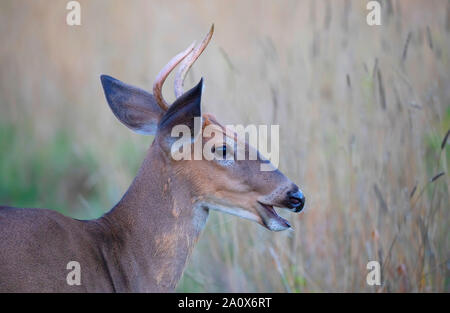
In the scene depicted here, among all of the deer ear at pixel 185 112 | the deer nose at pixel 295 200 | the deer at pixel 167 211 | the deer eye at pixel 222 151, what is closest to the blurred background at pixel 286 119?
the deer nose at pixel 295 200

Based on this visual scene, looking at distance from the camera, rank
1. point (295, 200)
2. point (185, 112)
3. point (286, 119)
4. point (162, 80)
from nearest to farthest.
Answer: point (185, 112) < point (295, 200) < point (162, 80) < point (286, 119)

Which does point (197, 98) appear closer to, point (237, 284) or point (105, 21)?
point (237, 284)

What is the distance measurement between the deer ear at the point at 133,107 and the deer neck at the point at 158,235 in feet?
0.80

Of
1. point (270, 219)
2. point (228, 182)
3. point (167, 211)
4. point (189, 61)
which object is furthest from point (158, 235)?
point (189, 61)

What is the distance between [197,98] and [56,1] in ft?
20.5

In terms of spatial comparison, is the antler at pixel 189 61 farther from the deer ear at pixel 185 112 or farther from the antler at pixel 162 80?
the deer ear at pixel 185 112

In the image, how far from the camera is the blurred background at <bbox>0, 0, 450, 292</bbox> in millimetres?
4844

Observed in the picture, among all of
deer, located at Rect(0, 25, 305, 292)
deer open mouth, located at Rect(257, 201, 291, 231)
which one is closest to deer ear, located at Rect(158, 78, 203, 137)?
deer, located at Rect(0, 25, 305, 292)

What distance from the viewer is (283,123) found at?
562 centimetres

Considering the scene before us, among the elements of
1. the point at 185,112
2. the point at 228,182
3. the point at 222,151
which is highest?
the point at 185,112

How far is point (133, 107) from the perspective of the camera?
3867mm

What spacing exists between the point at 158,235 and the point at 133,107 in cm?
73
